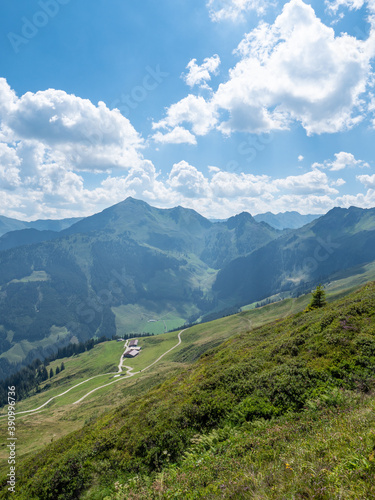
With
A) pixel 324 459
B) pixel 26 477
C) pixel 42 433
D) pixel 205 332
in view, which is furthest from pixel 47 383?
pixel 324 459

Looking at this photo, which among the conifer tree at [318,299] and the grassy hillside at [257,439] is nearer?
the grassy hillside at [257,439]

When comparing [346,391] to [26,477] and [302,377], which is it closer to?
[302,377]

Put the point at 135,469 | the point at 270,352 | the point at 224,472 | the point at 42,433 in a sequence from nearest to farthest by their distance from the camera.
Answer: the point at 224,472 < the point at 135,469 < the point at 270,352 < the point at 42,433

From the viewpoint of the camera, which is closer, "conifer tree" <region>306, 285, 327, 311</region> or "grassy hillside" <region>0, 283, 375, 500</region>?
"grassy hillside" <region>0, 283, 375, 500</region>

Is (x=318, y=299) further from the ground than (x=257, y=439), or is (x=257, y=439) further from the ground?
(x=257, y=439)

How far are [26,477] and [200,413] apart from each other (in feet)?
55.8

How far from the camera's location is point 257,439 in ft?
39.1

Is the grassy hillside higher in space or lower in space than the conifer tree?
higher

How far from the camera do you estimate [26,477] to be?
20.5 m

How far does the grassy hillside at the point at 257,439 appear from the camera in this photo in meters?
7.29

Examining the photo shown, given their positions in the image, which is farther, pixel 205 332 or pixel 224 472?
pixel 205 332

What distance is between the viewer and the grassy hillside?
729 cm

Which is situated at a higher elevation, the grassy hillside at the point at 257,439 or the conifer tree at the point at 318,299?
the grassy hillside at the point at 257,439

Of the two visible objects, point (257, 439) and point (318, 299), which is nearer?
point (257, 439)
